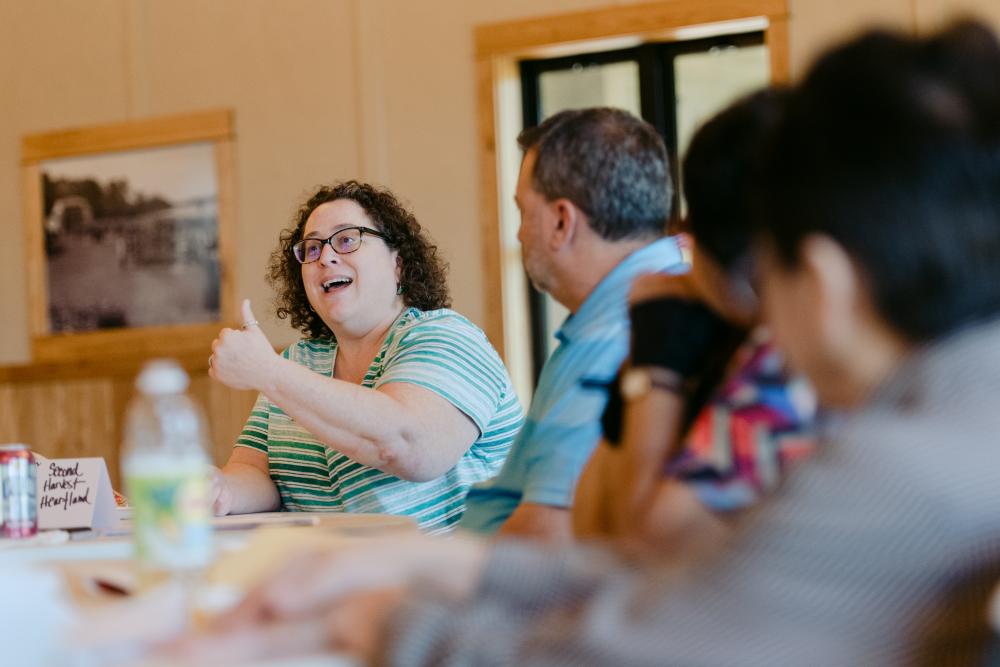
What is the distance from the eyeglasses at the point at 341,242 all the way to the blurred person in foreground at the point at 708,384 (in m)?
1.60

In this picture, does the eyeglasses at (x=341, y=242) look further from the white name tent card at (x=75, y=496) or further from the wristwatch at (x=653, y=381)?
the wristwatch at (x=653, y=381)

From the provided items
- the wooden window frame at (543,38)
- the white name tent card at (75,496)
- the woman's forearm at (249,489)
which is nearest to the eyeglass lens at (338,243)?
the woman's forearm at (249,489)

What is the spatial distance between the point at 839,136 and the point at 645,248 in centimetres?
106

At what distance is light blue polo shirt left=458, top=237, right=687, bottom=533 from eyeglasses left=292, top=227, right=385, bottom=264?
4.09 feet

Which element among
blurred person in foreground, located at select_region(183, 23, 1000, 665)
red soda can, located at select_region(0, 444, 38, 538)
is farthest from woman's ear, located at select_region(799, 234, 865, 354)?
red soda can, located at select_region(0, 444, 38, 538)

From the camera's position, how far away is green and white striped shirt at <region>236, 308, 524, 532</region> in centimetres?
295

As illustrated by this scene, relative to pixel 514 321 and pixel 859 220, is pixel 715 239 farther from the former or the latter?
pixel 514 321

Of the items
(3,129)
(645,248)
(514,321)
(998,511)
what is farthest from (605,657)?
(3,129)

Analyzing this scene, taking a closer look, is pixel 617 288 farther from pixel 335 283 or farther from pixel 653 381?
pixel 335 283

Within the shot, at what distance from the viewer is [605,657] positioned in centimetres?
101

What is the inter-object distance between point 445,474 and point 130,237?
4220 millimetres

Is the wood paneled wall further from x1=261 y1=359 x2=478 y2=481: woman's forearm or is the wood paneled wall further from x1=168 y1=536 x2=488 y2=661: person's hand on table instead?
x1=168 y1=536 x2=488 y2=661: person's hand on table

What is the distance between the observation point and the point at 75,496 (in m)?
2.59


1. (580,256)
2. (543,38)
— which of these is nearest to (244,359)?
(580,256)
